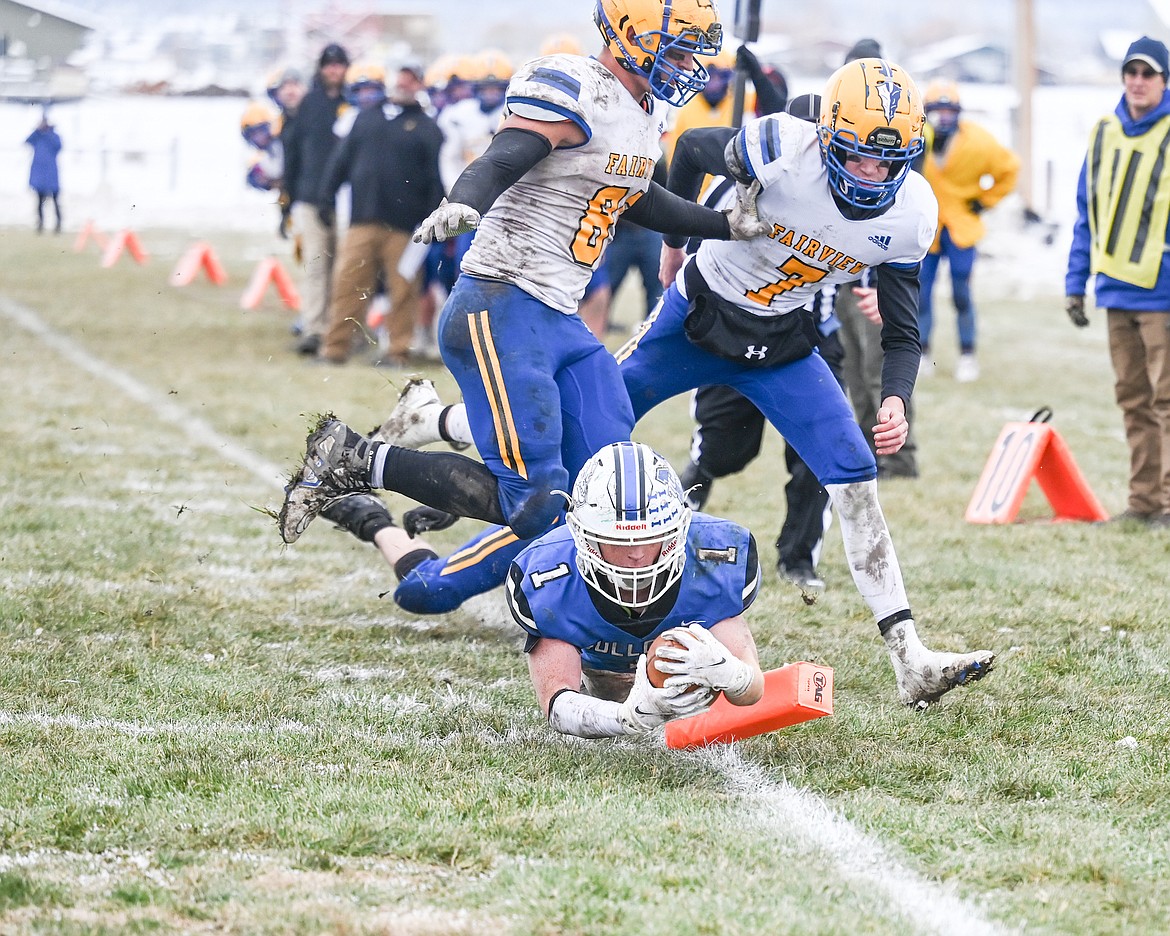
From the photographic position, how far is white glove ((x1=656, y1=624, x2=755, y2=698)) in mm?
3447

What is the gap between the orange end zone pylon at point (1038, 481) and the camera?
7145 mm

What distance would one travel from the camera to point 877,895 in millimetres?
2959

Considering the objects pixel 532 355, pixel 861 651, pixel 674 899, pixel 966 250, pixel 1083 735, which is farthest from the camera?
pixel 966 250

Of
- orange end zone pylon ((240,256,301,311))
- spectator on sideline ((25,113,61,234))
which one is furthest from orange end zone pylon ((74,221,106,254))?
orange end zone pylon ((240,256,301,311))

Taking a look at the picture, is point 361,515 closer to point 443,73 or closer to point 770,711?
point 770,711

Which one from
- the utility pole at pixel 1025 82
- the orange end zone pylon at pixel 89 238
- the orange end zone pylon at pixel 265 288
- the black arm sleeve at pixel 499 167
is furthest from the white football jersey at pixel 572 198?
the utility pole at pixel 1025 82

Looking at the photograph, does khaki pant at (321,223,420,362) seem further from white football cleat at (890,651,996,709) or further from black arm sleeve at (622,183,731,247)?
white football cleat at (890,651,996,709)

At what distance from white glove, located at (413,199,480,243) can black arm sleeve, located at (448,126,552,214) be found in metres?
0.08

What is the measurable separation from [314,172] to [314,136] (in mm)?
284

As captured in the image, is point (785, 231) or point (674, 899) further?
point (785, 231)

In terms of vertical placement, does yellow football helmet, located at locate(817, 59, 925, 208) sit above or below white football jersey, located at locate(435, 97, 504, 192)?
above

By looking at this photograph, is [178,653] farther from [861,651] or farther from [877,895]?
[877,895]

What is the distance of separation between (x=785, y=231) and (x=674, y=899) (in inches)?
92.4

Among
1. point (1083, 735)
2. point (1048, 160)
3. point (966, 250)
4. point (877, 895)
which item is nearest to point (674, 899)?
point (877, 895)
